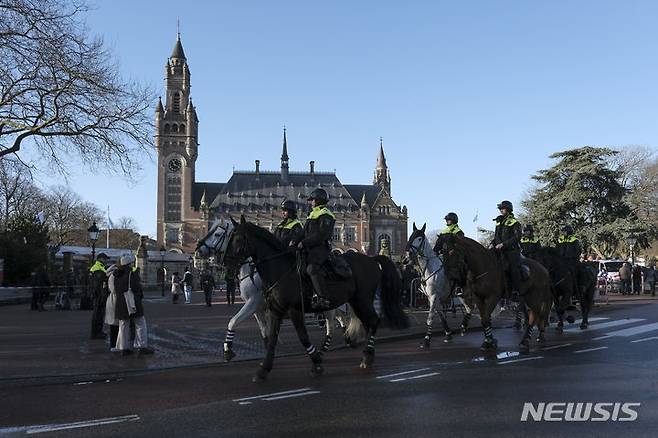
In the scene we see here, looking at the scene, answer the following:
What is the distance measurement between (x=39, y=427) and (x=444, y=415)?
4222 mm

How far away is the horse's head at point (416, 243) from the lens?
46.2 feet

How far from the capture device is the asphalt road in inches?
250

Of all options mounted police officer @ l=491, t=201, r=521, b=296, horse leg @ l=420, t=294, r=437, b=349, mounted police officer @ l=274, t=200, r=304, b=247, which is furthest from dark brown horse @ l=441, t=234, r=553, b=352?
mounted police officer @ l=274, t=200, r=304, b=247

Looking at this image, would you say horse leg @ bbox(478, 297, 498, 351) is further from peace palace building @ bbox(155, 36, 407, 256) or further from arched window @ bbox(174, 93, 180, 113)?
arched window @ bbox(174, 93, 180, 113)

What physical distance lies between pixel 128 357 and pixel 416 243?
639cm

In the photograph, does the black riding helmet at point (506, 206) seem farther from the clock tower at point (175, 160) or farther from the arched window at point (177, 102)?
the arched window at point (177, 102)

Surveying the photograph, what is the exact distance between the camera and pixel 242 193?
124 meters

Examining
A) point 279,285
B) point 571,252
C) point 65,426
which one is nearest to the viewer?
point 65,426

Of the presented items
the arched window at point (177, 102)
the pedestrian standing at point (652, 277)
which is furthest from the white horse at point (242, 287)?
the arched window at point (177, 102)

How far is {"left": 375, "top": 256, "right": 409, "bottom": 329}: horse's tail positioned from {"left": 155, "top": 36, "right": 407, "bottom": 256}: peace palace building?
98.0 metres

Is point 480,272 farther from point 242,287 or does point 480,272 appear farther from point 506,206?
point 242,287

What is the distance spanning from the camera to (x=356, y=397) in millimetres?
7848

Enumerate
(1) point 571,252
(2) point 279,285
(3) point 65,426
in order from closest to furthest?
(3) point 65,426 < (2) point 279,285 < (1) point 571,252

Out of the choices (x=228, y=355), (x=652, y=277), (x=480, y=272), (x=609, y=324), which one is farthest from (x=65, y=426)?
(x=652, y=277)
